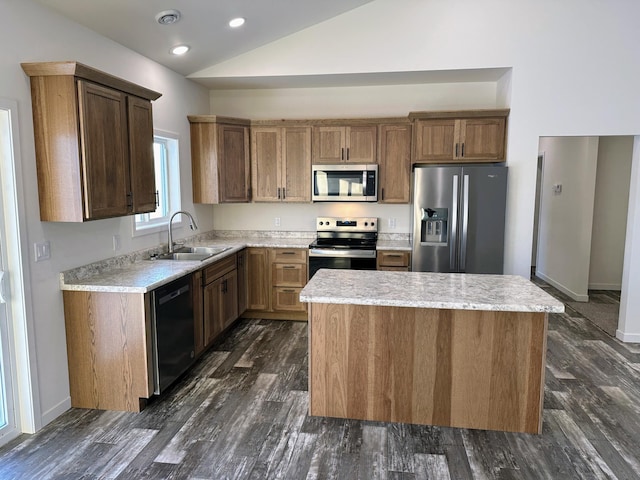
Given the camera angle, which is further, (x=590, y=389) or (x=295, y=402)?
(x=590, y=389)

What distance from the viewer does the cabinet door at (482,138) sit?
14.7 feet

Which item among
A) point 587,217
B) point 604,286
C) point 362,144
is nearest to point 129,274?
point 362,144

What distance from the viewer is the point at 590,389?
3.38 meters

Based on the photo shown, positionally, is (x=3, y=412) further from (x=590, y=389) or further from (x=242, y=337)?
(x=590, y=389)

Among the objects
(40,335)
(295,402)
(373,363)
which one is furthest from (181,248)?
(373,363)

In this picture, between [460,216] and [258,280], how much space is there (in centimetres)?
229

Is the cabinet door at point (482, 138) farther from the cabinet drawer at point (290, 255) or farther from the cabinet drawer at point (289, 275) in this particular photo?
the cabinet drawer at point (289, 275)

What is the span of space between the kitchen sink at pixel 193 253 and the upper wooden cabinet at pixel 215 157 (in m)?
0.65

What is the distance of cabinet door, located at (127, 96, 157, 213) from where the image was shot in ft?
10.5

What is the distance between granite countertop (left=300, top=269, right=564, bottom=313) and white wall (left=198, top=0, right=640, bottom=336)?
5.95ft

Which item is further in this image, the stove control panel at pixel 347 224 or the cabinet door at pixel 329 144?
the stove control panel at pixel 347 224

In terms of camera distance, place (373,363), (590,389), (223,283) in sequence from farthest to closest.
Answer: (223,283), (590,389), (373,363)

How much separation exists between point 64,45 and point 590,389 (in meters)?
4.54

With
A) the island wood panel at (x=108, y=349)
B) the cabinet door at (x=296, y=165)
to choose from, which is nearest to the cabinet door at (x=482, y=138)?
the cabinet door at (x=296, y=165)
